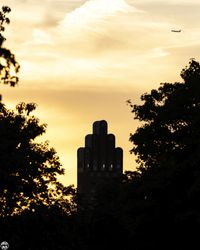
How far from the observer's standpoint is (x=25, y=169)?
193 ft

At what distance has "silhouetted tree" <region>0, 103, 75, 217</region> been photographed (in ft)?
181

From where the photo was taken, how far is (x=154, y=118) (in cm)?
8912

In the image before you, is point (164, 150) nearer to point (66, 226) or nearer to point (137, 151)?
point (137, 151)

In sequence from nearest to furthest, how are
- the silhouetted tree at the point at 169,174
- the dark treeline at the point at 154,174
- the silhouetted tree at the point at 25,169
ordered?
1. the silhouetted tree at the point at 25,169
2. the dark treeline at the point at 154,174
3. the silhouetted tree at the point at 169,174

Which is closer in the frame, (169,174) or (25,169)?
(25,169)

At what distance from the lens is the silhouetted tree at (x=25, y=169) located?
2170 inches

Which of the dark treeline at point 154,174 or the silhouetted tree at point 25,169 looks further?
the dark treeline at point 154,174

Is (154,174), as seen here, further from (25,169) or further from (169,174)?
(25,169)

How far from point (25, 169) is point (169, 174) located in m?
23.5

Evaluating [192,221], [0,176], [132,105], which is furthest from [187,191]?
[0,176]

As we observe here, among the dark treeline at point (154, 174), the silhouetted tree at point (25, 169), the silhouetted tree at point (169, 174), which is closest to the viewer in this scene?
the silhouetted tree at point (25, 169)

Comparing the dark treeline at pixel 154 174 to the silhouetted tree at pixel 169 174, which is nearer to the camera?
the dark treeline at pixel 154 174

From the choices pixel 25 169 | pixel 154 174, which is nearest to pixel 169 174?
pixel 154 174

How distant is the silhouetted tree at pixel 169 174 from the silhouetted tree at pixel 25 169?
22.2 feet
